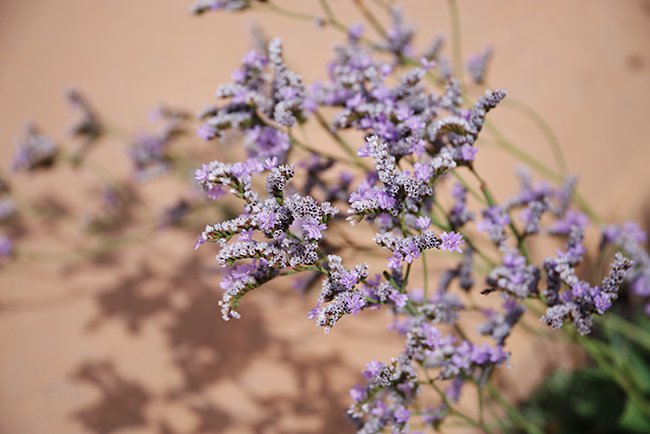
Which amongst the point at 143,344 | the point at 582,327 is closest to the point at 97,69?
the point at 143,344

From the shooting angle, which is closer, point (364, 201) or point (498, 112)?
point (364, 201)

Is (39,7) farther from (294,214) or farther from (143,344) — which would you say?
(294,214)

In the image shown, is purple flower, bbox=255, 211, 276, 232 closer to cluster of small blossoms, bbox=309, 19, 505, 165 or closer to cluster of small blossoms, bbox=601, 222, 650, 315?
cluster of small blossoms, bbox=309, 19, 505, 165

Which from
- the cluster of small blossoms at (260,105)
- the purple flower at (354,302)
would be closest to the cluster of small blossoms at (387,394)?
the purple flower at (354,302)

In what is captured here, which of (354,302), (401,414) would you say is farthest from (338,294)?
(401,414)

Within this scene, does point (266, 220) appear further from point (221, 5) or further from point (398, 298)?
point (221, 5)

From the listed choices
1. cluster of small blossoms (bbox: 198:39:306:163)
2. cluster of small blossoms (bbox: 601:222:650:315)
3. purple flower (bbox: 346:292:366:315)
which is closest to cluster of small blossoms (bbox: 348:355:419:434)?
purple flower (bbox: 346:292:366:315)

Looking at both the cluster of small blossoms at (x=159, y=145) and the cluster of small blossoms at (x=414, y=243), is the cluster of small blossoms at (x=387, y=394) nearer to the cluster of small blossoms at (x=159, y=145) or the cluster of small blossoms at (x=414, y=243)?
the cluster of small blossoms at (x=414, y=243)
